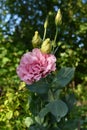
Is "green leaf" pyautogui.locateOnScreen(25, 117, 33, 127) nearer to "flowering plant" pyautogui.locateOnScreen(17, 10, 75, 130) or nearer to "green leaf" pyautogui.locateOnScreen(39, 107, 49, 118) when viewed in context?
"flowering plant" pyautogui.locateOnScreen(17, 10, 75, 130)

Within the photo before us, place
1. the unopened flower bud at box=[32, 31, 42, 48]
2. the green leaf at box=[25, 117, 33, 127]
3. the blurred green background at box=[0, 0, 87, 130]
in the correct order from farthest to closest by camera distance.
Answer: the blurred green background at box=[0, 0, 87, 130] → the green leaf at box=[25, 117, 33, 127] → the unopened flower bud at box=[32, 31, 42, 48]

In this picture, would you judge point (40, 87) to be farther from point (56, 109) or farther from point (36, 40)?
point (36, 40)

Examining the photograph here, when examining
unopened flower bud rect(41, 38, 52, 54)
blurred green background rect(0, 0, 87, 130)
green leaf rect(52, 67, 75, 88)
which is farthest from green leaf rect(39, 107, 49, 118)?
blurred green background rect(0, 0, 87, 130)

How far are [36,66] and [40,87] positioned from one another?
132 millimetres

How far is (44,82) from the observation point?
2.57 metres

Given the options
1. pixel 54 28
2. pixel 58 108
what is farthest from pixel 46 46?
pixel 54 28

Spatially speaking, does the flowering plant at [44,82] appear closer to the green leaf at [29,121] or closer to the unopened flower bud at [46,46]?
the unopened flower bud at [46,46]

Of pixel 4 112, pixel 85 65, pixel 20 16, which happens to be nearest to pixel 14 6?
pixel 20 16

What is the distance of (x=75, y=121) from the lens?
2.68 meters

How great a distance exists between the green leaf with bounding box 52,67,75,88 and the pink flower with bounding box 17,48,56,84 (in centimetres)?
12

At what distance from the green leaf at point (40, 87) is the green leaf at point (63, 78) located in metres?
0.05

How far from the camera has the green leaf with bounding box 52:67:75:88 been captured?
2537mm

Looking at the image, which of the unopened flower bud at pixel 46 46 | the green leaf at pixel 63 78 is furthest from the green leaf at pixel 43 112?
the unopened flower bud at pixel 46 46

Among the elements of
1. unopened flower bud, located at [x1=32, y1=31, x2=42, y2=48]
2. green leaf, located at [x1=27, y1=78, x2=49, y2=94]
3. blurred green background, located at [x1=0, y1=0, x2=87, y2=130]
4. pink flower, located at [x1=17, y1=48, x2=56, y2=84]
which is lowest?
green leaf, located at [x1=27, y1=78, x2=49, y2=94]
